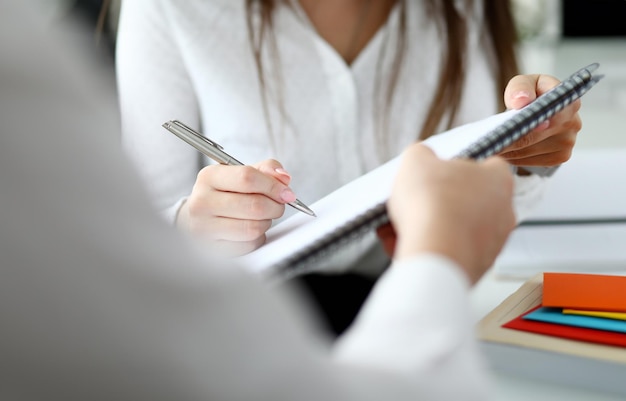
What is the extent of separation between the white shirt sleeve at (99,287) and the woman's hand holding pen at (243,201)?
306 mm

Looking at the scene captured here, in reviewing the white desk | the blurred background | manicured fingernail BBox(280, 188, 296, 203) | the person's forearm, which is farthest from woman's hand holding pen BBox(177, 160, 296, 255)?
the blurred background

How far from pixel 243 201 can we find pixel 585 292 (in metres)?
0.25

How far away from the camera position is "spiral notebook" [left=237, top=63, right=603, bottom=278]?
1.11 feet

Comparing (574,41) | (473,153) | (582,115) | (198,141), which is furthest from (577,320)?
(574,41)

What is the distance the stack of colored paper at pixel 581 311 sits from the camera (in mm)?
436

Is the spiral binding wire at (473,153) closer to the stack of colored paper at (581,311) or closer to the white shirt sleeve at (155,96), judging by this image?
the stack of colored paper at (581,311)

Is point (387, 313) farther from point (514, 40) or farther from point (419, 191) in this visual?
point (514, 40)

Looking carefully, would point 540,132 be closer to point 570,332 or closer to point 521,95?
point 521,95

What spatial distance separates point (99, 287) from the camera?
0.63ft

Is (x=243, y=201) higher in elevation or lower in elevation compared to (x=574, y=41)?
lower

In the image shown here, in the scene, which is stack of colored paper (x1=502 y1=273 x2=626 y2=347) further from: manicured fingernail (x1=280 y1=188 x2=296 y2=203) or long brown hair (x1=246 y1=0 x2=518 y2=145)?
long brown hair (x1=246 y1=0 x2=518 y2=145)

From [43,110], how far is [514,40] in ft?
2.75

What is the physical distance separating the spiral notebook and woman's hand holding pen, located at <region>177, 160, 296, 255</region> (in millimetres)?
17

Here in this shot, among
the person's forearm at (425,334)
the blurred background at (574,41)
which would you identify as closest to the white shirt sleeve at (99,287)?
the person's forearm at (425,334)
